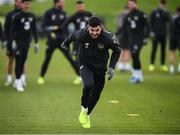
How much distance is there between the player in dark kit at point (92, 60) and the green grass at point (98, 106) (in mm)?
538

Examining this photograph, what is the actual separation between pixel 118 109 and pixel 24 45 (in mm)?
5109

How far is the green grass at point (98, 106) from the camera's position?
14531 mm

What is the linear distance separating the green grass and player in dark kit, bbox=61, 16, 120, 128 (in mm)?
538

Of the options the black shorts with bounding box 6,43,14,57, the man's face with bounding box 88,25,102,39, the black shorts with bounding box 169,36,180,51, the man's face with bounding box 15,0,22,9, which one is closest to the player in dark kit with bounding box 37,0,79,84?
the black shorts with bounding box 6,43,14,57

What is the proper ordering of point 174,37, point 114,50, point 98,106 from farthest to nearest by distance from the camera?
point 174,37
point 98,106
point 114,50

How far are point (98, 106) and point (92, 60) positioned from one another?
3537 millimetres

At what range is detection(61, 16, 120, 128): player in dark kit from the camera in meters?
14.4

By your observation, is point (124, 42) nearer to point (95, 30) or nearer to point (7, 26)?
point (7, 26)

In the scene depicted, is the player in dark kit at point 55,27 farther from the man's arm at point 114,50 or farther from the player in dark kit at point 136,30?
the man's arm at point 114,50

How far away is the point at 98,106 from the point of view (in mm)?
18047

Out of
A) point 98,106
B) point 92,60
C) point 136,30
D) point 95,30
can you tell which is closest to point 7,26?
point 136,30

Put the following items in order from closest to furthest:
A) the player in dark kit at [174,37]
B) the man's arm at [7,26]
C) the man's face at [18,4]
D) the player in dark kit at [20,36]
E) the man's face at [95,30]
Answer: the man's face at [95,30] → the player in dark kit at [20,36] → the man's face at [18,4] → the man's arm at [7,26] → the player in dark kit at [174,37]

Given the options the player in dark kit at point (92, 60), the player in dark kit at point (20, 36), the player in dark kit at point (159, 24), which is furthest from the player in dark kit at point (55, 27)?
the player in dark kit at point (92, 60)

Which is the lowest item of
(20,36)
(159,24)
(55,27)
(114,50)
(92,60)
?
(159,24)
